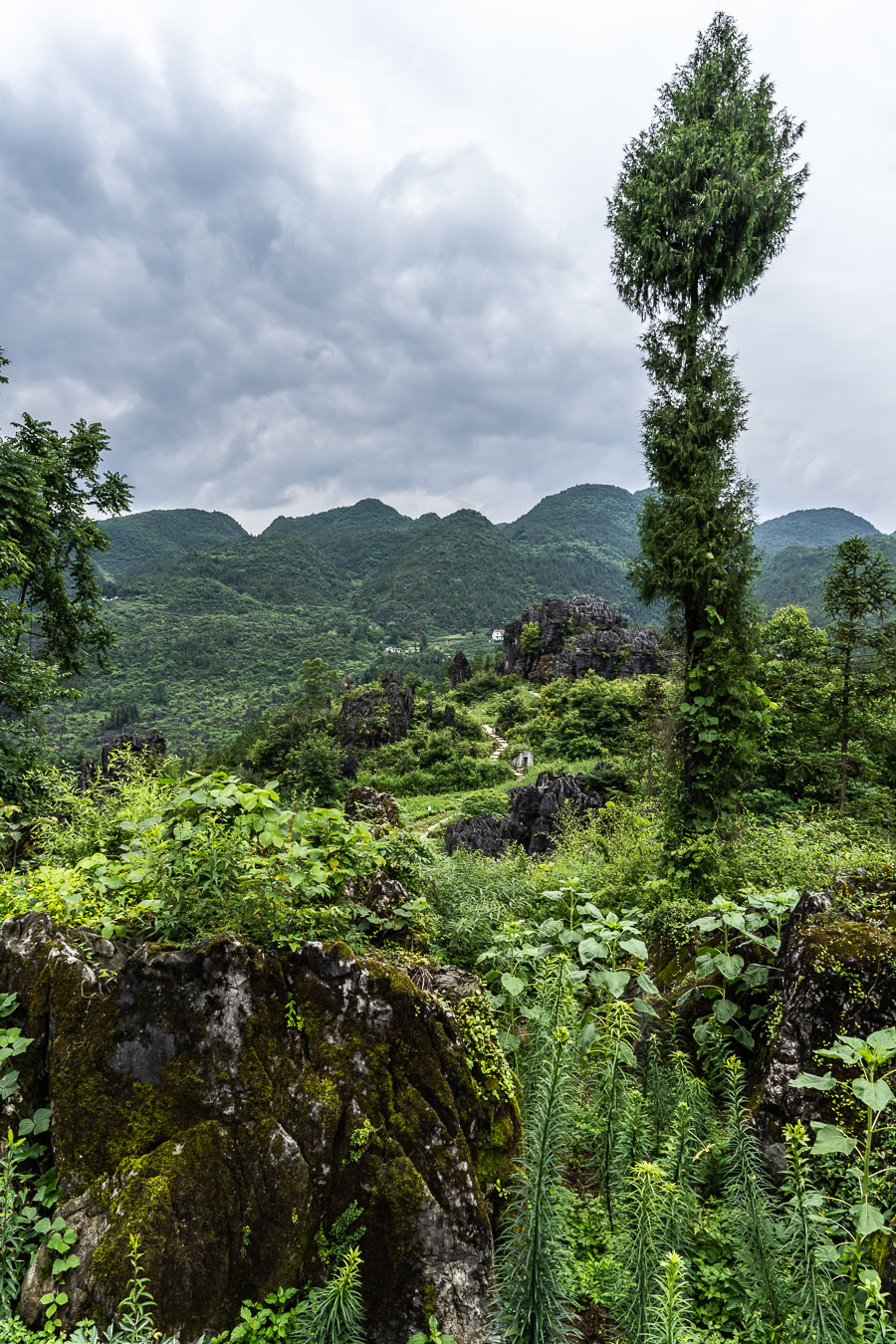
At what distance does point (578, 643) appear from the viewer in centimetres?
5322

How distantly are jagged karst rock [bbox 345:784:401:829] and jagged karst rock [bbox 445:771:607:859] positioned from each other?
503 inches

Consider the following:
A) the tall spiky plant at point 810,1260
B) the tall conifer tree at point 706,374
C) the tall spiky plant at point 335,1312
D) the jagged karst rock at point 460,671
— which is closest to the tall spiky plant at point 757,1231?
the tall spiky plant at point 810,1260

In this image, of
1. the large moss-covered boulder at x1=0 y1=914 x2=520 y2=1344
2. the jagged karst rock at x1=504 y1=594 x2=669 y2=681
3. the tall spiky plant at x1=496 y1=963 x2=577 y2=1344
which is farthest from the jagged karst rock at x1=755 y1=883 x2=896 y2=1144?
the jagged karst rock at x1=504 y1=594 x2=669 y2=681

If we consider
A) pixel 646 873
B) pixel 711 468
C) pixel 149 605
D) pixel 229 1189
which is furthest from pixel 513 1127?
pixel 149 605

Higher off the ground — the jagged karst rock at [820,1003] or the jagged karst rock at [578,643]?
the jagged karst rock at [578,643]

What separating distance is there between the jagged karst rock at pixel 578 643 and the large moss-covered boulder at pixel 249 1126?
150 feet

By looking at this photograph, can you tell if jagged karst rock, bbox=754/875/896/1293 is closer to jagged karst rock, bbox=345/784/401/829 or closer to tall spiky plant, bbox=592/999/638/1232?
tall spiky plant, bbox=592/999/638/1232

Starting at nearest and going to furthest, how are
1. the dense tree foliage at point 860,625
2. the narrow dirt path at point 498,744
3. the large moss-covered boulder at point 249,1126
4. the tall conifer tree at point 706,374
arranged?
1. the large moss-covered boulder at point 249,1126
2. the tall conifer tree at point 706,374
3. the dense tree foliage at point 860,625
4. the narrow dirt path at point 498,744

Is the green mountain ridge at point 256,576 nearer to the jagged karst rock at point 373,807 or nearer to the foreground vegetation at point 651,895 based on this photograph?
the foreground vegetation at point 651,895

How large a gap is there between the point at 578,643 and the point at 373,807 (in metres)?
49.2

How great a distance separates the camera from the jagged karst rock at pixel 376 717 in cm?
4572

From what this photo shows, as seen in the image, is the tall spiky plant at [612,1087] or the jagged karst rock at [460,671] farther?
the jagged karst rock at [460,671]

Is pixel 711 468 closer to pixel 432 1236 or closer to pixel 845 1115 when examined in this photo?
pixel 845 1115

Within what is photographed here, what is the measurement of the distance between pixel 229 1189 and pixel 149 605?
155m
